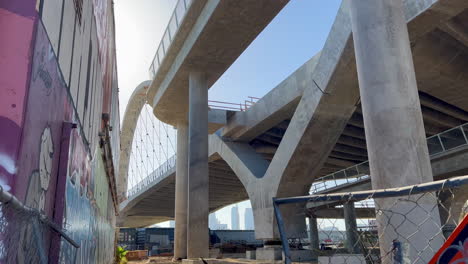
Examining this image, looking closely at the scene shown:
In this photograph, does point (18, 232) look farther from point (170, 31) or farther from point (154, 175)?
point (154, 175)

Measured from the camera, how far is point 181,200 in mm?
28312

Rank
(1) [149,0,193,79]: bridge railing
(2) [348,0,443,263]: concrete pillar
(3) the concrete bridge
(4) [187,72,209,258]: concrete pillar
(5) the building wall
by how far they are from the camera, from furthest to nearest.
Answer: (4) [187,72,209,258]: concrete pillar, (1) [149,0,193,79]: bridge railing, (3) the concrete bridge, (2) [348,0,443,263]: concrete pillar, (5) the building wall

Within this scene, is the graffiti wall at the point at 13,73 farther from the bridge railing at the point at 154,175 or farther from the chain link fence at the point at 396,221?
the bridge railing at the point at 154,175

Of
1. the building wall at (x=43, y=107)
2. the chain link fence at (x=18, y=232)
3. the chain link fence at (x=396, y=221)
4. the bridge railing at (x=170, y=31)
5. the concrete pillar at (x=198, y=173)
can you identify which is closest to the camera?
the chain link fence at (x=18, y=232)

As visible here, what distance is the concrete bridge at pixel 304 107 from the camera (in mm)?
8039

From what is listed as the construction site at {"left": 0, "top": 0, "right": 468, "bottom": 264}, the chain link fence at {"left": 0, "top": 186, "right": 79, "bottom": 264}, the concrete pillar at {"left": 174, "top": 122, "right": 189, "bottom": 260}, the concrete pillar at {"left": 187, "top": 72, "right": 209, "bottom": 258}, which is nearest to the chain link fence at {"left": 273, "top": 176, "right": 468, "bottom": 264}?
the construction site at {"left": 0, "top": 0, "right": 468, "bottom": 264}

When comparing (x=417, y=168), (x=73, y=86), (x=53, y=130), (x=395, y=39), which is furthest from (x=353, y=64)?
(x=53, y=130)

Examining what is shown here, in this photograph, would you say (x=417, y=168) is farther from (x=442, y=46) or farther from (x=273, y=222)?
(x=273, y=222)

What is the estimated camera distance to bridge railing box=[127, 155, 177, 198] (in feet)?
135

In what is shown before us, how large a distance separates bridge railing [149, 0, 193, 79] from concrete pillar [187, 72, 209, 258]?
272 cm

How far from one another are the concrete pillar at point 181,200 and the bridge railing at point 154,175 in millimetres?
9844

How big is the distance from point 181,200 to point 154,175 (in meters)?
20.3

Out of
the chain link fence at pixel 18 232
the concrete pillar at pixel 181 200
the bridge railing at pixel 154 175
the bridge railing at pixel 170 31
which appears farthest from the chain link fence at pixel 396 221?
the bridge railing at pixel 154 175

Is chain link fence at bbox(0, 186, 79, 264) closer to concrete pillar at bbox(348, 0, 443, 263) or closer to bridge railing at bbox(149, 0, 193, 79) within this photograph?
concrete pillar at bbox(348, 0, 443, 263)
